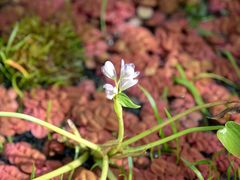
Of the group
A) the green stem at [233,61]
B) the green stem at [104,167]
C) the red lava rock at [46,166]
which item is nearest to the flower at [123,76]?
the green stem at [104,167]

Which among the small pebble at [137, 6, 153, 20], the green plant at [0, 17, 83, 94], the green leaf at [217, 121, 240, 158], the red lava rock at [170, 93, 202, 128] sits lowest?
the green leaf at [217, 121, 240, 158]

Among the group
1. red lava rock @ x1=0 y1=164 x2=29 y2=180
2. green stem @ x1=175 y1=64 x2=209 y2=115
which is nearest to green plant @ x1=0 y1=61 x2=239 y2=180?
red lava rock @ x1=0 y1=164 x2=29 y2=180

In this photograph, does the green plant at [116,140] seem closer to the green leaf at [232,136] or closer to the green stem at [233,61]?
the green leaf at [232,136]

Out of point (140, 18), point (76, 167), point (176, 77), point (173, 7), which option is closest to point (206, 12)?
point (173, 7)

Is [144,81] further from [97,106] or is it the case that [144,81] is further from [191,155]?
[191,155]

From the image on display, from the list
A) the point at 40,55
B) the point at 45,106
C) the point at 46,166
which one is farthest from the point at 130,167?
the point at 40,55

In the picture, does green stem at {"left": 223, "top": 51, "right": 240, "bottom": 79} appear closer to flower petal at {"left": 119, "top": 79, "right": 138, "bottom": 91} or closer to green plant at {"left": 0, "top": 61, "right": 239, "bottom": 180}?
green plant at {"left": 0, "top": 61, "right": 239, "bottom": 180}

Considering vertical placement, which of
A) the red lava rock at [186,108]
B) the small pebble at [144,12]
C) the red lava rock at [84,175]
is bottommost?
the red lava rock at [84,175]

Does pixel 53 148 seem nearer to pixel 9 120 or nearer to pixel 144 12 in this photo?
pixel 9 120
